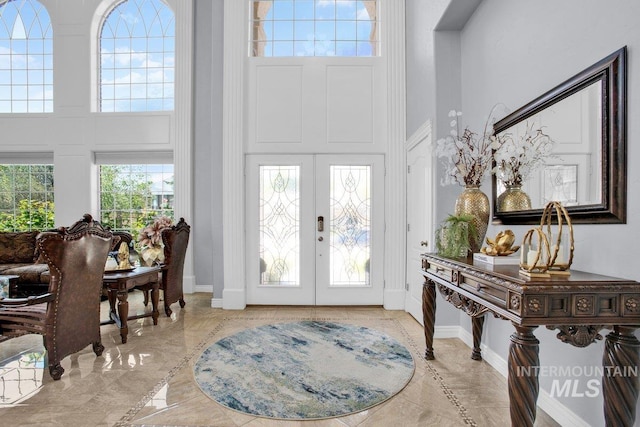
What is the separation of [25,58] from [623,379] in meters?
8.66

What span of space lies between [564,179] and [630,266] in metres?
0.58

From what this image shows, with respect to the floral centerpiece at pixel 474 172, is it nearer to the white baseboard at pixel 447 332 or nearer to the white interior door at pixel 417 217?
the white interior door at pixel 417 217

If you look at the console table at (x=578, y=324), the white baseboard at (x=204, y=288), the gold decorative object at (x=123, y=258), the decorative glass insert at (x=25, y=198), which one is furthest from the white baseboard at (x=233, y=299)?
the decorative glass insert at (x=25, y=198)

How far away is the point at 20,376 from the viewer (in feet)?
8.31

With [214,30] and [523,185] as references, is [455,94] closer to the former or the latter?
[523,185]

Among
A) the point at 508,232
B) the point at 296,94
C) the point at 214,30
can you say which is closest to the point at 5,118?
the point at 214,30

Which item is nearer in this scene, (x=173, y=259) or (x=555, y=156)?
(x=555, y=156)

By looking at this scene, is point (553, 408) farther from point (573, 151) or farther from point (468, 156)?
point (468, 156)

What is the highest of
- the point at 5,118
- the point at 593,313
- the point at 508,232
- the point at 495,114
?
the point at 5,118

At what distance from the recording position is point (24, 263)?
189 inches

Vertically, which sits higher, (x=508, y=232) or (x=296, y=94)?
(x=296, y=94)

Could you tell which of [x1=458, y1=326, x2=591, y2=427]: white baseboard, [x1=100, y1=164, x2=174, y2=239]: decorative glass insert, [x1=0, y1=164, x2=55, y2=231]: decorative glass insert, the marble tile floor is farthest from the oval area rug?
[x1=0, y1=164, x2=55, y2=231]: decorative glass insert

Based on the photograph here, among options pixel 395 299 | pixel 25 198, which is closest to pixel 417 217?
pixel 395 299

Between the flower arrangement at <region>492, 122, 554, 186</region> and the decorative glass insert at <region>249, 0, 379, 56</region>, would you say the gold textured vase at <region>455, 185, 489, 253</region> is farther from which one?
the decorative glass insert at <region>249, 0, 379, 56</region>
